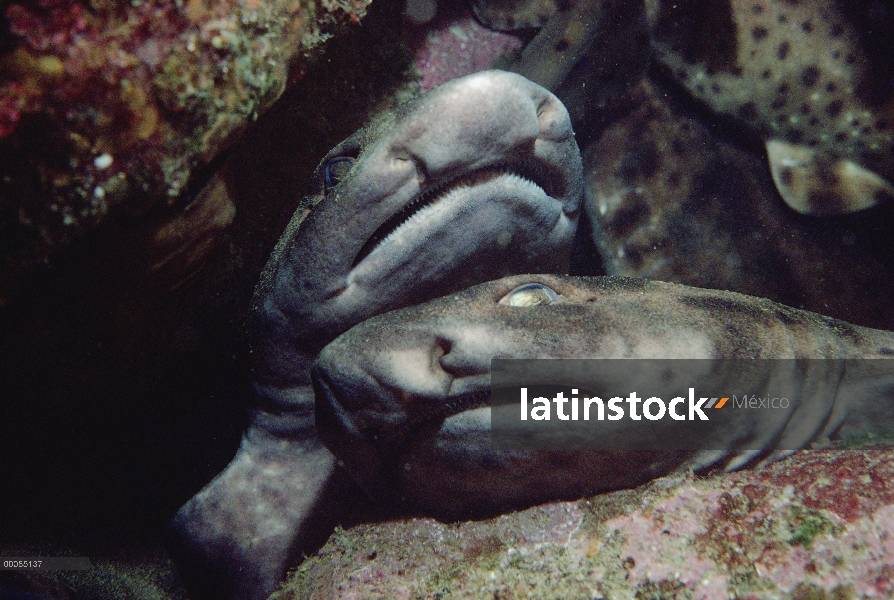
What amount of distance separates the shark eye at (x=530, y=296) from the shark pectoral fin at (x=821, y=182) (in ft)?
6.96

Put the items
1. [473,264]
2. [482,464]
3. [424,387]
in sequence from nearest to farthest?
1. [424,387]
2. [482,464]
3. [473,264]

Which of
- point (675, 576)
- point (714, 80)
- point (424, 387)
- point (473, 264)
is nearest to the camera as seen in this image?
point (675, 576)

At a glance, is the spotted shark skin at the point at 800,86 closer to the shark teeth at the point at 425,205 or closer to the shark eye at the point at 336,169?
the shark teeth at the point at 425,205

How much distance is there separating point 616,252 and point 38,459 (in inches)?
177

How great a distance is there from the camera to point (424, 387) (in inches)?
74.6

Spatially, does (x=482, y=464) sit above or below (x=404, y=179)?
below

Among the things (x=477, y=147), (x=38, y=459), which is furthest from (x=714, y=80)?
(x=38, y=459)

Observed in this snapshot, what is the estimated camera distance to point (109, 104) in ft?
4.88

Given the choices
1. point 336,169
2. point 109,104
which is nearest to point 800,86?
point 336,169

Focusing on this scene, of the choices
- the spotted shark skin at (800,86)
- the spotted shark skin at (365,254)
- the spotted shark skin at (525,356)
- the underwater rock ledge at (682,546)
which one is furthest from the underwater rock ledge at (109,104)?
the spotted shark skin at (800,86)

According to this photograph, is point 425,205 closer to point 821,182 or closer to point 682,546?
point 682,546

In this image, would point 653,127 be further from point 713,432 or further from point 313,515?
point 313,515

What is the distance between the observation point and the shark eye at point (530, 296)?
224 cm

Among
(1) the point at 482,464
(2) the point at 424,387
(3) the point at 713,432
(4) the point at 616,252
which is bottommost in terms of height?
(4) the point at 616,252
